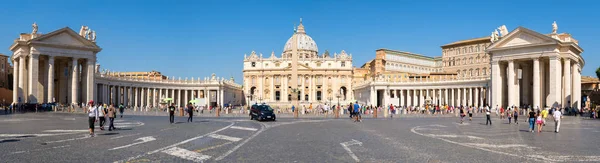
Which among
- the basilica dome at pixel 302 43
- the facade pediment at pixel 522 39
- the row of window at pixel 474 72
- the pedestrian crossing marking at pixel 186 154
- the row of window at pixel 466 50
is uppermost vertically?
the basilica dome at pixel 302 43

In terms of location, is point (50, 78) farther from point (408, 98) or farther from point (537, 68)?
point (408, 98)

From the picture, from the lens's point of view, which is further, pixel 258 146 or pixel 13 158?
pixel 258 146

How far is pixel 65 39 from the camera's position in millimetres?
55281

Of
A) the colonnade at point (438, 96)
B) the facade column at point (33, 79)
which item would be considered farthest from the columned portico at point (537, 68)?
the facade column at point (33, 79)

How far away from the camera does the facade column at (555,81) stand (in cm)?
4931

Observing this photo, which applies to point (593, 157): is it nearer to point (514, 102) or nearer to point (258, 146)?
point (258, 146)

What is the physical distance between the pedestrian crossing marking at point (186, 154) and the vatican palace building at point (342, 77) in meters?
42.3

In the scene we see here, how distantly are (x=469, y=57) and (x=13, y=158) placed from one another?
364 ft

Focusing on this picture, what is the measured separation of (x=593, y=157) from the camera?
43.5 ft

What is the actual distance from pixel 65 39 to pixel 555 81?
165ft

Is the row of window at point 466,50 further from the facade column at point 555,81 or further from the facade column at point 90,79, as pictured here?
the facade column at point 90,79

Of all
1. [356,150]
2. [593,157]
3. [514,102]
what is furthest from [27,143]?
[514,102]

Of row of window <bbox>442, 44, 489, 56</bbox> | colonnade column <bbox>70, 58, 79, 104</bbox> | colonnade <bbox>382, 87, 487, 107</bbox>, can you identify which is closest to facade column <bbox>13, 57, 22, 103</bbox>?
colonnade column <bbox>70, 58, 79, 104</bbox>

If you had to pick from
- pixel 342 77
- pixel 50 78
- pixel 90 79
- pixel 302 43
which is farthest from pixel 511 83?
pixel 302 43
